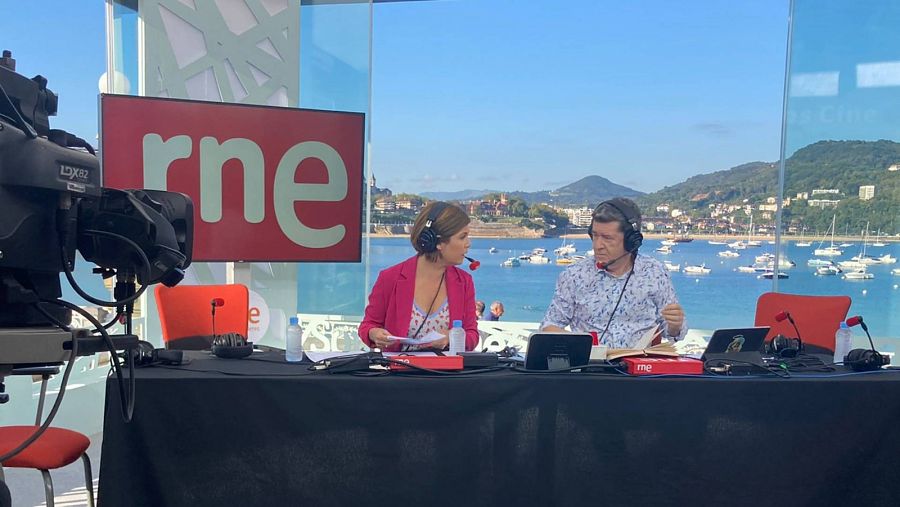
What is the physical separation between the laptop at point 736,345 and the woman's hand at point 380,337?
3.55 ft

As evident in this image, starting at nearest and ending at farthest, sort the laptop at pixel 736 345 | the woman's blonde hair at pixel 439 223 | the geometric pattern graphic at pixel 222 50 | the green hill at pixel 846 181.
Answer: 1. the laptop at pixel 736 345
2. the woman's blonde hair at pixel 439 223
3. the geometric pattern graphic at pixel 222 50
4. the green hill at pixel 846 181

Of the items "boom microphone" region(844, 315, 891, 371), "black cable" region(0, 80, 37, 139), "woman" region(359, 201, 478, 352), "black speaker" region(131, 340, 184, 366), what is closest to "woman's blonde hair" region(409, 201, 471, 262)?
"woman" region(359, 201, 478, 352)

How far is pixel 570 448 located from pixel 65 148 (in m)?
1.36

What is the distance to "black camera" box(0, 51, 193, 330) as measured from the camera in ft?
2.88

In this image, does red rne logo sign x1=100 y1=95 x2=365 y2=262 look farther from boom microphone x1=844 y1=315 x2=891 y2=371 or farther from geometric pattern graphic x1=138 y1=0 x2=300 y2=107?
boom microphone x1=844 y1=315 x2=891 y2=371

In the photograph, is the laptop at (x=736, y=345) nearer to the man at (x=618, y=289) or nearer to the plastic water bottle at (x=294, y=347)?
the man at (x=618, y=289)

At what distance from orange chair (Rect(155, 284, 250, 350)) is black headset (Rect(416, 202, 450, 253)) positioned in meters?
0.88

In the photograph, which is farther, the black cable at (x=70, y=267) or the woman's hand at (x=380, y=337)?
the woman's hand at (x=380, y=337)

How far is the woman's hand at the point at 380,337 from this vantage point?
212 centimetres

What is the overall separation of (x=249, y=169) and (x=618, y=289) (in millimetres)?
2187

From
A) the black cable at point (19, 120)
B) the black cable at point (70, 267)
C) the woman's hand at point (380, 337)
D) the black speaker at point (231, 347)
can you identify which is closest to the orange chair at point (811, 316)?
the woman's hand at point (380, 337)

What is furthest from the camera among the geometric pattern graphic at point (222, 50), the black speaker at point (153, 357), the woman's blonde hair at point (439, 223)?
the geometric pattern graphic at point (222, 50)

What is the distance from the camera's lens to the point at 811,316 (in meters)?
2.67

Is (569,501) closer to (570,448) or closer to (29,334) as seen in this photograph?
(570,448)
